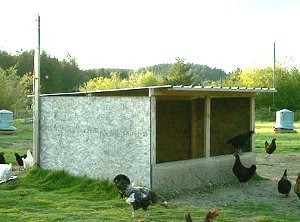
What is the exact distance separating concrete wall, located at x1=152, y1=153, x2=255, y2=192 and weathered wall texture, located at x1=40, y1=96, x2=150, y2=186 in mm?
423

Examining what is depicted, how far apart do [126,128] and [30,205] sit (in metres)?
2.81

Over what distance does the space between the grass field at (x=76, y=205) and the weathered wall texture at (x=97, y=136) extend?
405mm

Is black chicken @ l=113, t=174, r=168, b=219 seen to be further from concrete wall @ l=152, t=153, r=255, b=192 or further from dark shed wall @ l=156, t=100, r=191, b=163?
dark shed wall @ l=156, t=100, r=191, b=163

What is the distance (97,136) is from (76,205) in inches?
99.9

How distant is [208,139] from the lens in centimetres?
1270

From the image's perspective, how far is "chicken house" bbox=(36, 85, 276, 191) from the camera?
11.1 meters

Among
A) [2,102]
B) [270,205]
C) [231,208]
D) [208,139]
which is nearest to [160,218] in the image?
[231,208]

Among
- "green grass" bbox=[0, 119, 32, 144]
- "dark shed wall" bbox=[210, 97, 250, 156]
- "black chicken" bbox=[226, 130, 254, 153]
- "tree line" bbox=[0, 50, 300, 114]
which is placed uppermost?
"tree line" bbox=[0, 50, 300, 114]

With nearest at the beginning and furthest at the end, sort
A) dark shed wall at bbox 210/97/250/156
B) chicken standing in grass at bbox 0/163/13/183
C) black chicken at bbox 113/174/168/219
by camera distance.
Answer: black chicken at bbox 113/174/168/219 < chicken standing in grass at bbox 0/163/13/183 < dark shed wall at bbox 210/97/250/156

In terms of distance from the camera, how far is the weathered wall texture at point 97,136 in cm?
1111

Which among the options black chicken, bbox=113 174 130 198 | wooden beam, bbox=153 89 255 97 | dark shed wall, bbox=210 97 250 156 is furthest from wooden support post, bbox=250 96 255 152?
Answer: black chicken, bbox=113 174 130 198

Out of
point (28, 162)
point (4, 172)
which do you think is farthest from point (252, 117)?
point (4, 172)

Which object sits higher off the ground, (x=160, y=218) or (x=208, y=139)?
(x=208, y=139)

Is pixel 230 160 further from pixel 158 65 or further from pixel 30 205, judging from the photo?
pixel 158 65
